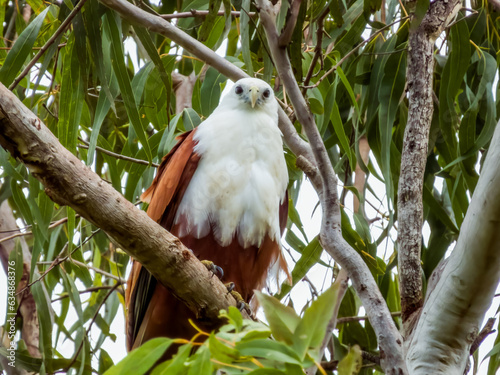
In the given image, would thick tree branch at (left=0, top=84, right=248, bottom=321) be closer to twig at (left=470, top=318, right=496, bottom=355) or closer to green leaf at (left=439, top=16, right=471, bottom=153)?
twig at (left=470, top=318, right=496, bottom=355)

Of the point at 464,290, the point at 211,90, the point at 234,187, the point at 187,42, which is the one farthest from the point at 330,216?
the point at 211,90

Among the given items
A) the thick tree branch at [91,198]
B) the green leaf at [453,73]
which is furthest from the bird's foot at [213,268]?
the green leaf at [453,73]

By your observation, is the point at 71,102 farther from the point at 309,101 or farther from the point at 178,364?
the point at 178,364

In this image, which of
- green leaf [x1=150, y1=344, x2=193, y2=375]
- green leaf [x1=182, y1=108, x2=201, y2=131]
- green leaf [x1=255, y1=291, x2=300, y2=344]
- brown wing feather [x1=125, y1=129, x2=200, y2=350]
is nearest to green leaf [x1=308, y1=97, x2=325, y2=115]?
brown wing feather [x1=125, y1=129, x2=200, y2=350]

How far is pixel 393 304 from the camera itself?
3490 millimetres

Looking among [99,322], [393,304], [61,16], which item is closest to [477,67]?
[393,304]

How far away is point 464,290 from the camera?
1.90m

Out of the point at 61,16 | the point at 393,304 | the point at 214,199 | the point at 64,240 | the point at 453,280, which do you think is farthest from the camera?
the point at 64,240

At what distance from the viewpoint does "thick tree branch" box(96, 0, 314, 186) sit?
7.55 ft

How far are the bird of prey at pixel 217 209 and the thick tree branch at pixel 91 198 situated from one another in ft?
2.18

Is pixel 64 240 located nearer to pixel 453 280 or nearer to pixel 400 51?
pixel 400 51

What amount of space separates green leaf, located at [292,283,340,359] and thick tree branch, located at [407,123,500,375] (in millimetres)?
656

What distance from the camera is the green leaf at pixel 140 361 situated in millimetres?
1345

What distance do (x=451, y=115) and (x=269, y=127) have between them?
2.55 ft
